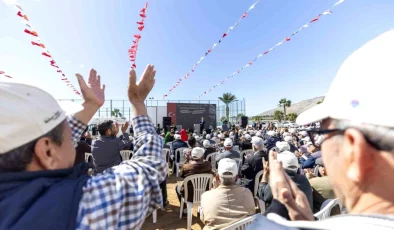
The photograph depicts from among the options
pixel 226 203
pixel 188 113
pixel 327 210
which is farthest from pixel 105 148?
pixel 188 113

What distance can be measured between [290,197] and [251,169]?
3.87 meters

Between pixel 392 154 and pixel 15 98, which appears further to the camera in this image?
pixel 15 98

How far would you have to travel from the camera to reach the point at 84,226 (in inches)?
31.9

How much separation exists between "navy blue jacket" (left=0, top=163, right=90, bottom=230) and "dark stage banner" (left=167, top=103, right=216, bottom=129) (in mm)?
25305

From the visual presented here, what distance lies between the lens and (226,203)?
277 centimetres

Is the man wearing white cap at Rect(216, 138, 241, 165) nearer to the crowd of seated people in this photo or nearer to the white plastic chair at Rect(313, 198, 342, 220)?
the white plastic chair at Rect(313, 198, 342, 220)

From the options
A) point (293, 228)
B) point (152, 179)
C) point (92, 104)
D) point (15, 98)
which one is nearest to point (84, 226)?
point (152, 179)

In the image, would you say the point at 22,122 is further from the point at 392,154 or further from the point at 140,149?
the point at 392,154

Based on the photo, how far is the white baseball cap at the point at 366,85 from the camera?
2.15 feet

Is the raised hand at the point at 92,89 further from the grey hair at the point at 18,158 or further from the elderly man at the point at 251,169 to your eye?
the elderly man at the point at 251,169

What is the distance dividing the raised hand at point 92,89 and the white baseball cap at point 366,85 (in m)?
1.41

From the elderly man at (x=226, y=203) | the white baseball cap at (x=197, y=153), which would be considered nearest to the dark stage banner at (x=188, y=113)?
the white baseball cap at (x=197, y=153)

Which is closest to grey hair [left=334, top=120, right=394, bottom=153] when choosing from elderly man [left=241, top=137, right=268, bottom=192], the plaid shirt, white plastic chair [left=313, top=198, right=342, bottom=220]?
the plaid shirt

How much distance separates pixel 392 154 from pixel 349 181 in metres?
0.16
